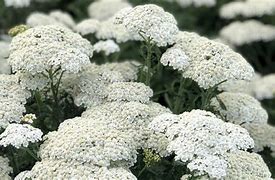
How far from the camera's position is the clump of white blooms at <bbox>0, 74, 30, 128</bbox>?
407cm

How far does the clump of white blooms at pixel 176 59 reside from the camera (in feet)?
14.6

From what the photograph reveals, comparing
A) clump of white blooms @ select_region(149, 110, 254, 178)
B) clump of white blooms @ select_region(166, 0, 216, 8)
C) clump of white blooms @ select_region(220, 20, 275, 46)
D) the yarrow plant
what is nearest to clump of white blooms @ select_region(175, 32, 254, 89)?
the yarrow plant

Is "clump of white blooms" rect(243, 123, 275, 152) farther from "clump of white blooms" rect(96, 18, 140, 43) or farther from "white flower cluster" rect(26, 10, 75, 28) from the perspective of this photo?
"white flower cluster" rect(26, 10, 75, 28)

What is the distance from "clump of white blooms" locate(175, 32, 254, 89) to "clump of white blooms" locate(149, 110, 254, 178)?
480 mm

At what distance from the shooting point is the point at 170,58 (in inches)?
177

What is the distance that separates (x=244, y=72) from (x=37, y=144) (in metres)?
1.42

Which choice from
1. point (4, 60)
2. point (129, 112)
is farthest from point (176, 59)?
point (4, 60)

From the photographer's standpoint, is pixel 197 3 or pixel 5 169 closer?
pixel 5 169

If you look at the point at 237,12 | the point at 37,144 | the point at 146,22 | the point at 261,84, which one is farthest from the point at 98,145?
the point at 237,12

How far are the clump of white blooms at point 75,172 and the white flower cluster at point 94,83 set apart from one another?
84cm

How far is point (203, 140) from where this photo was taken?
145 inches

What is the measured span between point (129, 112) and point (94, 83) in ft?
1.74

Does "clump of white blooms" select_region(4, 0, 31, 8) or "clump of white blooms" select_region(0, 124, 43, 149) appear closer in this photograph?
"clump of white blooms" select_region(0, 124, 43, 149)

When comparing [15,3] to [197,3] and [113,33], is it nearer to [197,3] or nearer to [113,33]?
[113,33]
